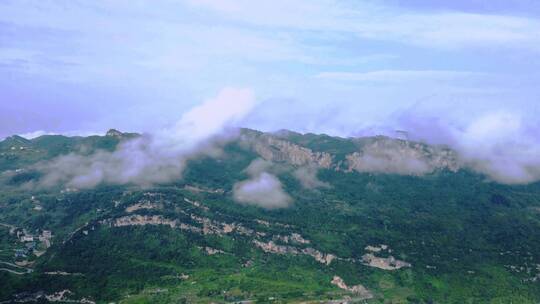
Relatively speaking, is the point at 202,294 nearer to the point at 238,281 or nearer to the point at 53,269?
the point at 238,281

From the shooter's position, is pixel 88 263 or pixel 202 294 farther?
pixel 88 263

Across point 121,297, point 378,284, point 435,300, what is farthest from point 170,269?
point 435,300

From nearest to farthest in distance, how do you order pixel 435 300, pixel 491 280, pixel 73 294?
1. pixel 73 294
2. pixel 435 300
3. pixel 491 280

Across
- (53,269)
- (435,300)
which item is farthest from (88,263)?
(435,300)

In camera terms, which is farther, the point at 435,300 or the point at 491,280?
the point at 491,280

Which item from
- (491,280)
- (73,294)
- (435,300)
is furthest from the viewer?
(491,280)

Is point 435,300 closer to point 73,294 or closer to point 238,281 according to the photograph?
point 238,281

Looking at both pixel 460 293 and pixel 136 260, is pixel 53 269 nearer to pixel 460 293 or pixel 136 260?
pixel 136 260
